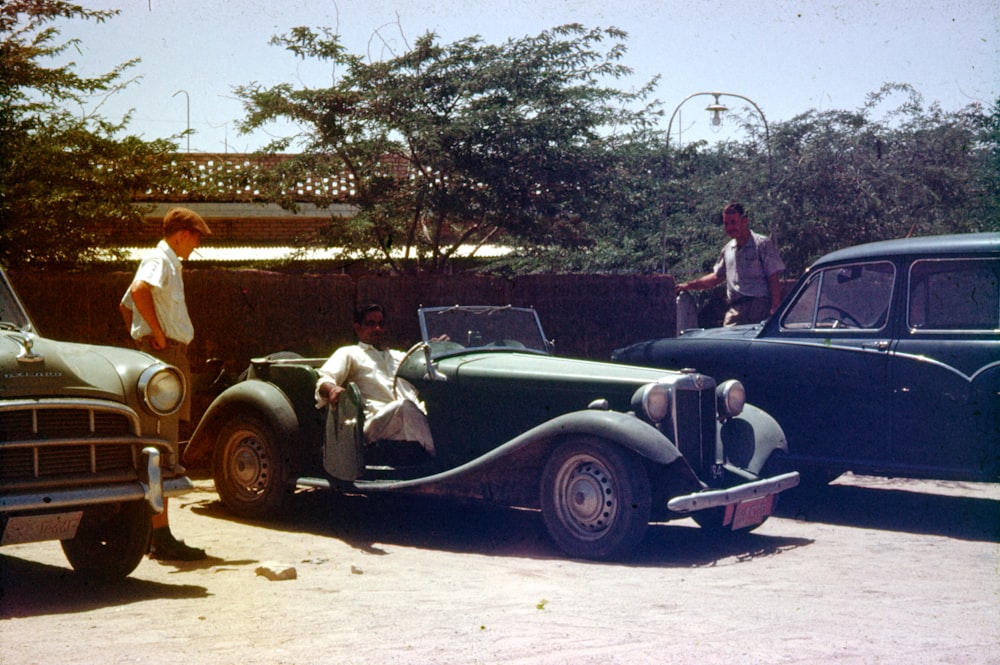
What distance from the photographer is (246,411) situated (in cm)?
783

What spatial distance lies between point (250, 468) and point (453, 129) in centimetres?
553

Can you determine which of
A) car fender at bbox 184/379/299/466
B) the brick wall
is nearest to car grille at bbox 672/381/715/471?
car fender at bbox 184/379/299/466

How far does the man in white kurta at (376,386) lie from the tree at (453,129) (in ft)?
16.2

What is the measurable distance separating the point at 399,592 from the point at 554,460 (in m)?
1.44

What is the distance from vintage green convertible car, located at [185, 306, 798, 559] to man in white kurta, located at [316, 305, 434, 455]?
0.32ft

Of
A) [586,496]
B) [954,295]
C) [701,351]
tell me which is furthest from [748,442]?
[954,295]

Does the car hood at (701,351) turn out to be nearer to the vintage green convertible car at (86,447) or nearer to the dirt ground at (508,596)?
the dirt ground at (508,596)

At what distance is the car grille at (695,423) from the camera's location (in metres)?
6.72

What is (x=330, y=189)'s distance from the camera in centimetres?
1334

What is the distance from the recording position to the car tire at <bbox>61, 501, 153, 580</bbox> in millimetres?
5383

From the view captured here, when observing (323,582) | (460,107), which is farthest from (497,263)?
(323,582)

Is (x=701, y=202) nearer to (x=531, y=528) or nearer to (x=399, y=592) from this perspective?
(x=531, y=528)

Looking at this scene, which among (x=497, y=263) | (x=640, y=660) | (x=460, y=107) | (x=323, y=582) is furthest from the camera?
(x=497, y=263)

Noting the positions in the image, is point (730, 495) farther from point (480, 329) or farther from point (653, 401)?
point (480, 329)
